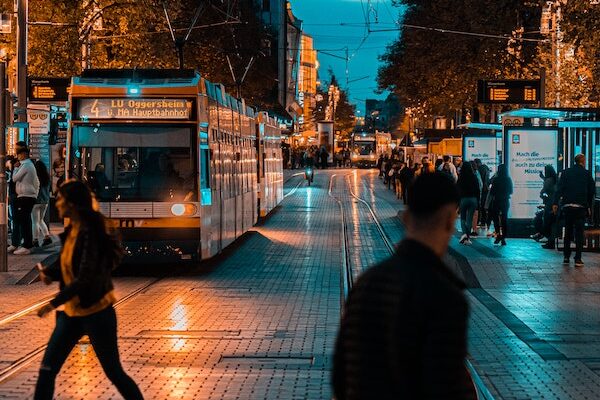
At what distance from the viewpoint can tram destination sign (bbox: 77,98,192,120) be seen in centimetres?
1855

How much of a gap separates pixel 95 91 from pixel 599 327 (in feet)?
29.4

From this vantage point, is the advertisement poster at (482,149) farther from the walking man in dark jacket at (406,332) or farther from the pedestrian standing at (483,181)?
the walking man in dark jacket at (406,332)

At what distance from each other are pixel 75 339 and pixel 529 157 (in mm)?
19281

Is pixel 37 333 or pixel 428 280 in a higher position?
pixel 428 280

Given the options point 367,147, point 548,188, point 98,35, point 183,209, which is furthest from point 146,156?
point 367,147

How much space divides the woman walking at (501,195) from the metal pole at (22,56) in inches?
399

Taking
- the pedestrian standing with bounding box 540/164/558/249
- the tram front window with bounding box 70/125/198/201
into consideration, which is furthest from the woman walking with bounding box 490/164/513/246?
the tram front window with bounding box 70/125/198/201

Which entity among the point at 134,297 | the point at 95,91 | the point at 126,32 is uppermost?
the point at 126,32

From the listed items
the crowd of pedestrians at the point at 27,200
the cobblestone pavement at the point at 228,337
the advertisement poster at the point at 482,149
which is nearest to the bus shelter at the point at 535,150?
the cobblestone pavement at the point at 228,337

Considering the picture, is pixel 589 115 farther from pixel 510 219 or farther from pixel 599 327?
pixel 599 327

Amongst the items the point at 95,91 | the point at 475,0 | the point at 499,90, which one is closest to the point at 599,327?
the point at 95,91

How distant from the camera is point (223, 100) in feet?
73.5

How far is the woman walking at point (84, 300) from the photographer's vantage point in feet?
24.4

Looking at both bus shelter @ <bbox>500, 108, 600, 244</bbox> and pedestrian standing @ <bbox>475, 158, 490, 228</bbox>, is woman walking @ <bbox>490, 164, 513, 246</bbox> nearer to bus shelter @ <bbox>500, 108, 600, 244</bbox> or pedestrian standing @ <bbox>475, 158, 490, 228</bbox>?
bus shelter @ <bbox>500, 108, 600, 244</bbox>
